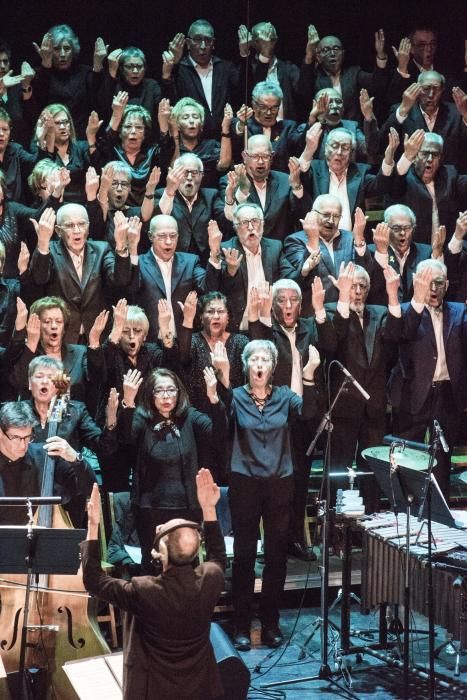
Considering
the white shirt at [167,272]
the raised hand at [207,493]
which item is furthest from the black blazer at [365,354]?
the raised hand at [207,493]

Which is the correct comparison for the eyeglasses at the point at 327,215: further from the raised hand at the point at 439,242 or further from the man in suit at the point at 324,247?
the raised hand at the point at 439,242

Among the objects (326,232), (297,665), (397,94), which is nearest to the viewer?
(297,665)

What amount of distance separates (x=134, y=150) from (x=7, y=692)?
3952 millimetres

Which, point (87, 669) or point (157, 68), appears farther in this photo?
point (157, 68)

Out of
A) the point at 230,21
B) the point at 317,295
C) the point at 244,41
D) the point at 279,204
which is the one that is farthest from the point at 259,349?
the point at 230,21

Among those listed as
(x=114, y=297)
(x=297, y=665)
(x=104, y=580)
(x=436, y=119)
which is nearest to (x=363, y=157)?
(x=436, y=119)

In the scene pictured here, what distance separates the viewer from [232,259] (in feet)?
21.2

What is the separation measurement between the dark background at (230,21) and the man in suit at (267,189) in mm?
1625

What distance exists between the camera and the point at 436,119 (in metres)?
7.67

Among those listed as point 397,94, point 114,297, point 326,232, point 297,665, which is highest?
point 397,94

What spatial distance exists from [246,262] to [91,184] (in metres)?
1.04

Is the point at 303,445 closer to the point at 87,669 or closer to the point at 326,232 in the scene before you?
the point at 326,232

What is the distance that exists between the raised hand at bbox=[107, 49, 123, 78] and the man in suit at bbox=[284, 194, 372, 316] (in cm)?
170

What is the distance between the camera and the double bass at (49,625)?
4234 mm
